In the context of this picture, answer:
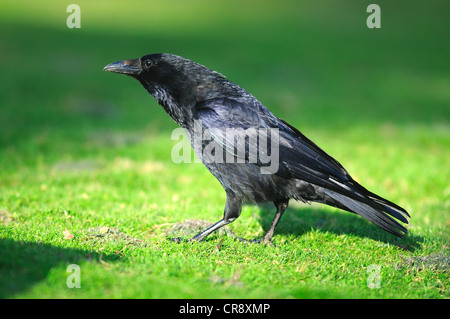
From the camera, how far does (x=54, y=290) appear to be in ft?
12.5

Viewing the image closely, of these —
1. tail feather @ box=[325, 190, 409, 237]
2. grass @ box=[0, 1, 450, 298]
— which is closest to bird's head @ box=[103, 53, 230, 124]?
grass @ box=[0, 1, 450, 298]

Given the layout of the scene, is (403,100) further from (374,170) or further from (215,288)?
(215,288)

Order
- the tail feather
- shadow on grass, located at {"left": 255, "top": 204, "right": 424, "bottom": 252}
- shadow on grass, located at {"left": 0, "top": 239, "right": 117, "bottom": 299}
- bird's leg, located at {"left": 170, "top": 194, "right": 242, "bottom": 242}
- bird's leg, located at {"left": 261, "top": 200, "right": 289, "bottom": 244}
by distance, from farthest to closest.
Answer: shadow on grass, located at {"left": 255, "top": 204, "right": 424, "bottom": 252}, bird's leg, located at {"left": 261, "top": 200, "right": 289, "bottom": 244}, bird's leg, located at {"left": 170, "top": 194, "right": 242, "bottom": 242}, the tail feather, shadow on grass, located at {"left": 0, "top": 239, "right": 117, "bottom": 299}

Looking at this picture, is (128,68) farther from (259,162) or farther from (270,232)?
(270,232)

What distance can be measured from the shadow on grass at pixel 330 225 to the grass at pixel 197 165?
33mm

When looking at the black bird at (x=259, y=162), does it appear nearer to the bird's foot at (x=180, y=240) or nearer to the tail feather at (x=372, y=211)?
the tail feather at (x=372, y=211)

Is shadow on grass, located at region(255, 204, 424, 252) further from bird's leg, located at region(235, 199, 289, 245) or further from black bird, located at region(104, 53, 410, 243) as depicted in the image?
black bird, located at region(104, 53, 410, 243)

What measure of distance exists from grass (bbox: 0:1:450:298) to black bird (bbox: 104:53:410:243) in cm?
52

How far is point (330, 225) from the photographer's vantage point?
6.10 m

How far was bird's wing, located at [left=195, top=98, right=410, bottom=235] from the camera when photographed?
5.03 m

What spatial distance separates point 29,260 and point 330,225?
11.5 feet

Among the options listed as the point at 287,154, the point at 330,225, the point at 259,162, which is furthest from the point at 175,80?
the point at 330,225

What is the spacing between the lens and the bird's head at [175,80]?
5.38 meters

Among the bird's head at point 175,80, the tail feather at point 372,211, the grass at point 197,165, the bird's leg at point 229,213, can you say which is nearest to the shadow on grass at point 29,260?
the grass at point 197,165
